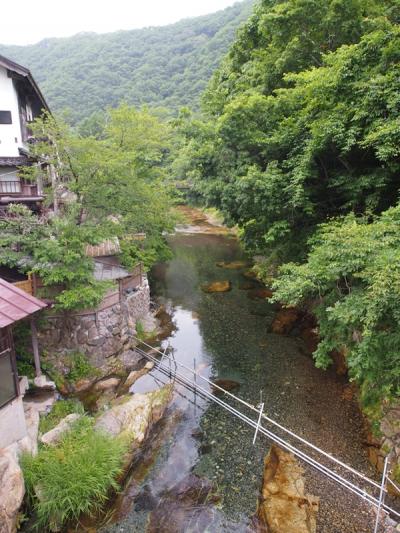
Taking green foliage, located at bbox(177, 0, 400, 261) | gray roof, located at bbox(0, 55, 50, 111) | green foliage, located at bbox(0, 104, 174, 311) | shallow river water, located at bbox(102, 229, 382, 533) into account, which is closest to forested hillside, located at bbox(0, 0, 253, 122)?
gray roof, located at bbox(0, 55, 50, 111)

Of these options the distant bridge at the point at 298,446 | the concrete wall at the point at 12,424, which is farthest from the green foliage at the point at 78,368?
the concrete wall at the point at 12,424

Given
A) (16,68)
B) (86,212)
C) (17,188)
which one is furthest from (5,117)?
(86,212)

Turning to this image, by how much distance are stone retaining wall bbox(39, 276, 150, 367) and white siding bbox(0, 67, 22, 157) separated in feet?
44.0

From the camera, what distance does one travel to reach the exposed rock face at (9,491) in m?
7.65

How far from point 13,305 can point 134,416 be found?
206 inches

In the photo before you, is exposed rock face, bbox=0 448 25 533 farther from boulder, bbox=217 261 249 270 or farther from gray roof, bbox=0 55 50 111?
boulder, bbox=217 261 249 270

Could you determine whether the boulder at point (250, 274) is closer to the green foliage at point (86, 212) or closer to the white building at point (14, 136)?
the green foliage at point (86, 212)

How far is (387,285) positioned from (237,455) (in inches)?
263

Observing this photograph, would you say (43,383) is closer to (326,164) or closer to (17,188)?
(326,164)

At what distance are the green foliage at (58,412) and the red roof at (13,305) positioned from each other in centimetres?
437

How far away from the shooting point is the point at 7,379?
896cm

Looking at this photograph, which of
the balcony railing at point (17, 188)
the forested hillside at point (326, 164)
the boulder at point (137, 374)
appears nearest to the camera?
the forested hillside at point (326, 164)

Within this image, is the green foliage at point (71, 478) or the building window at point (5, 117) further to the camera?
the building window at point (5, 117)

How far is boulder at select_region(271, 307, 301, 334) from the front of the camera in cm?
1786
